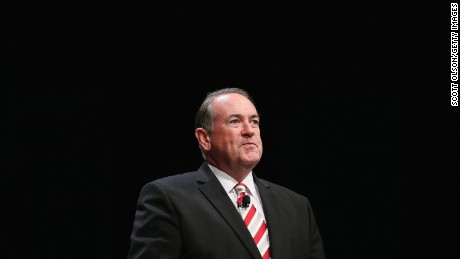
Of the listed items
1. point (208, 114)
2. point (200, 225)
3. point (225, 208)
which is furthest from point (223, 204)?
point (208, 114)

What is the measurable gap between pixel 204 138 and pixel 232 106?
19 centimetres

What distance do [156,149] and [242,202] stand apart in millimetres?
1329

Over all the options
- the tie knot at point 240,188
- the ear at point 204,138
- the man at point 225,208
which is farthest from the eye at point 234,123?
the tie knot at point 240,188

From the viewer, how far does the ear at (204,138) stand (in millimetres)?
2634

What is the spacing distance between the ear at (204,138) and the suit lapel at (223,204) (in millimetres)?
90

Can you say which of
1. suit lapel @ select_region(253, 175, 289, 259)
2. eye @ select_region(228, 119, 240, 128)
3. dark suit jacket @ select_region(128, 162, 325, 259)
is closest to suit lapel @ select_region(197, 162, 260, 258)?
dark suit jacket @ select_region(128, 162, 325, 259)

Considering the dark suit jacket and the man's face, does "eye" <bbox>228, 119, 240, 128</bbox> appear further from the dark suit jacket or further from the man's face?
the dark suit jacket

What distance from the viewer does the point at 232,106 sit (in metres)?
2.60

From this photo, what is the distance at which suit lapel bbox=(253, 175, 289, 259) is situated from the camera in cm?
239

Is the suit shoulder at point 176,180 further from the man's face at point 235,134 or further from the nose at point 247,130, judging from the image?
the nose at point 247,130

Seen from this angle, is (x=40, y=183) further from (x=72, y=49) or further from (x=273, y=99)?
(x=273, y=99)

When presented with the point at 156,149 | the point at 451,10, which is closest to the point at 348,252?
the point at 156,149

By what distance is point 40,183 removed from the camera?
11.3 ft

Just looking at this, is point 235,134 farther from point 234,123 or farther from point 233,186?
point 233,186
